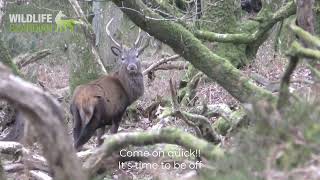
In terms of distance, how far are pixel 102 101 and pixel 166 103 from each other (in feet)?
7.92

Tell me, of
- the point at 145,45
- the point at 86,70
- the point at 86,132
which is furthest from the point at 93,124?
the point at 86,70

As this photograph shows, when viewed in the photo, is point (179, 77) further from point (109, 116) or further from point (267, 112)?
point (267, 112)

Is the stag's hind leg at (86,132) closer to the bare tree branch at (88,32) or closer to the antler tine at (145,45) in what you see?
the antler tine at (145,45)

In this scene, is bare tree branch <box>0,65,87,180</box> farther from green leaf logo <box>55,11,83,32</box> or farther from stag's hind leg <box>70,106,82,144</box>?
stag's hind leg <box>70,106,82,144</box>

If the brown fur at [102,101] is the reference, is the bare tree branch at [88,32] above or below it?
above

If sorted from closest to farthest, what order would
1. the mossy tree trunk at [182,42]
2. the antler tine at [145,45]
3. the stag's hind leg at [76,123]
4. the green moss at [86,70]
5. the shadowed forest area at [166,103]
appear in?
the shadowed forest area at [166,103] < the mossy tree trunk at [182,42] < the stag's hind leg at [76,123] < the antler tine at [145,45] < the green moss at [86,70]

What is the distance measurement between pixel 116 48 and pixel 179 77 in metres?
3.68

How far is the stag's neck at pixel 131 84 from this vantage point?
10.7 meters

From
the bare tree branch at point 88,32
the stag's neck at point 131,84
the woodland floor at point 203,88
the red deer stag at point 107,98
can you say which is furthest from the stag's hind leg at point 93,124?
the bare tree branch at point 88,32

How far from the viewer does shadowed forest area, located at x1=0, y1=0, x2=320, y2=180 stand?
3225mm

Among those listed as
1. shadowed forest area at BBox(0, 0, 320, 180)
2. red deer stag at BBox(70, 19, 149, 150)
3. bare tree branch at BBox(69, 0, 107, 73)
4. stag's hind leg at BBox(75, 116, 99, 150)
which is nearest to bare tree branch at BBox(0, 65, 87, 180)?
shadowed forest area at BBox(0, 0, 320, 180)

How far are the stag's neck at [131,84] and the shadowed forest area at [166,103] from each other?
0.02m

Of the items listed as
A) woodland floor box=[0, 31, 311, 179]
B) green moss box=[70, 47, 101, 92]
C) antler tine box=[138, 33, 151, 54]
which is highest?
antler tine box=[138, 33, 151, 54]

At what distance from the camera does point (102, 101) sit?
9.88 m
